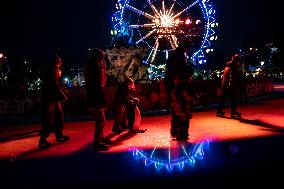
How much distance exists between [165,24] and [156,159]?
17.5 m

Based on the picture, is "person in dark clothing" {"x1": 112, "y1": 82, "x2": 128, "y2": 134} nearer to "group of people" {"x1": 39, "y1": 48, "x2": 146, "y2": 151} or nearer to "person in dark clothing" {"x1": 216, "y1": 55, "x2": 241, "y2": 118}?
"group of people" {"x1": 39, "y1": 48, "x2": 146, "y2": 151}

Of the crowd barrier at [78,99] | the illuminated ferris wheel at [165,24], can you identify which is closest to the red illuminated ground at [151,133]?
the crowd barrier at [78,99]

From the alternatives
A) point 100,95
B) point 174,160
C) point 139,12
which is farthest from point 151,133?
point 139,12

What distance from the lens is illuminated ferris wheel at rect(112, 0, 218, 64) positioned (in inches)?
872

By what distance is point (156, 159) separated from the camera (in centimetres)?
628

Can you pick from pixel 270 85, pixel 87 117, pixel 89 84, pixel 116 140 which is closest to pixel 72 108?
pixel 87 117

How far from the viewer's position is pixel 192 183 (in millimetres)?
4875

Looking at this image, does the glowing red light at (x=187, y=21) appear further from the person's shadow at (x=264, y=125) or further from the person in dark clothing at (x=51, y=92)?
the person in dark clothing at (x=51, y=92)

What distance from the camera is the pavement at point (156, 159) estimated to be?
508cm

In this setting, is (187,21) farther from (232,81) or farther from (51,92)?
(51,92)

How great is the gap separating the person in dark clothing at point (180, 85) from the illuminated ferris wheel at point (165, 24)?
14.3m

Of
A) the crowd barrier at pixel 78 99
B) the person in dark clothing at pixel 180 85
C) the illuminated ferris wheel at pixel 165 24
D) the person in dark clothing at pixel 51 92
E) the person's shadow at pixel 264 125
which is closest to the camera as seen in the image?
the person in dark clothing at pixel 180 85

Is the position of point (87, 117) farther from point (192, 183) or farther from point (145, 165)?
point (192, 183)

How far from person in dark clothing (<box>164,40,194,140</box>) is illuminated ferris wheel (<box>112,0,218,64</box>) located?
46.9ft
